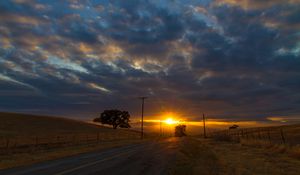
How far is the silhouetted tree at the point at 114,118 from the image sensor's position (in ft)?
406

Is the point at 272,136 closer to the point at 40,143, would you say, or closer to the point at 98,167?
the point at 40,143

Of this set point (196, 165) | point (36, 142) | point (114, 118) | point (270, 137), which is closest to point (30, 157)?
point (196, 165)

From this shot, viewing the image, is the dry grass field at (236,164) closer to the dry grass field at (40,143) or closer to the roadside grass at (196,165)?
the roadside grass at (196,165)

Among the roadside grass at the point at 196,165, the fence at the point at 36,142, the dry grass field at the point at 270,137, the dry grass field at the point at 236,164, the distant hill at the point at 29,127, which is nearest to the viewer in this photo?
the roadside grass at the point at 196,165

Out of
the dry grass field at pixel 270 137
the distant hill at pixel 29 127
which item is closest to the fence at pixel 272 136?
the dry grass field at pixel 270 137

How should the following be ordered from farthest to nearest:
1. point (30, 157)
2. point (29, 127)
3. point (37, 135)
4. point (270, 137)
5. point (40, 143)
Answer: point (29, 127)
point (37, 135)
point (270, 137)
point (40, 143)
point (30, 157)

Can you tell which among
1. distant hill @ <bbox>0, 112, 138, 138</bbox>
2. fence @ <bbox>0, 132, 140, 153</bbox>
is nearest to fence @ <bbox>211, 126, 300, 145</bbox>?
fence @ <bbox>0, 132, 140, 153</bbox>

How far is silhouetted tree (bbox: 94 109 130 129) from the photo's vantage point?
12375 centimetres

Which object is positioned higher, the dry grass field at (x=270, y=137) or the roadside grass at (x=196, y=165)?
the dry grass field at (x=270, y=137)

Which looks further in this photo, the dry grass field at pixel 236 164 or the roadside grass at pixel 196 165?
the dry grass field at pixel 236 164

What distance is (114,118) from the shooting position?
4877 inches

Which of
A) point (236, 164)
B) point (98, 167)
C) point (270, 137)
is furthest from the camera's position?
point (270, 137)

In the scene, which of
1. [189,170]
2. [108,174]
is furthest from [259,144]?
[108,174]

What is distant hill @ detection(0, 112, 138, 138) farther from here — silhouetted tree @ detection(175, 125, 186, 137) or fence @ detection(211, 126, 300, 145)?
fence @ detection(211, 126, 300, 145)
